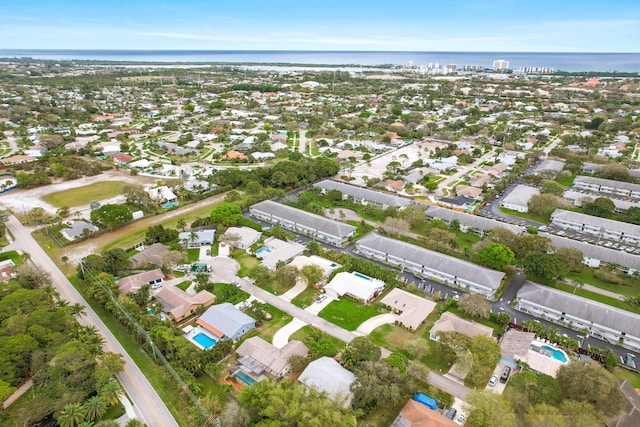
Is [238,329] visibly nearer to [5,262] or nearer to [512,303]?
Answer: [512,303]

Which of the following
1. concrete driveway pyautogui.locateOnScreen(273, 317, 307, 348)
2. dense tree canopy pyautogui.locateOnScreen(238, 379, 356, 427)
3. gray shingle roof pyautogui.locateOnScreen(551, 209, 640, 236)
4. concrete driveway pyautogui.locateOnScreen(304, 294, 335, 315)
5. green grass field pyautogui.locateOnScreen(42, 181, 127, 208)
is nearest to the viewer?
dense tree canopy pyautogui.locateOnScreen(238, 379, 356, 427)

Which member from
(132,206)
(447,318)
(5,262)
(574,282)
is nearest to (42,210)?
(132,206)

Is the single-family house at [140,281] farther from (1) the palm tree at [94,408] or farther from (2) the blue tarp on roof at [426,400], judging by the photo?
(2) the blue tarp on roof at [426,400]

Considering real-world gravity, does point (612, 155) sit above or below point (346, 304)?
above

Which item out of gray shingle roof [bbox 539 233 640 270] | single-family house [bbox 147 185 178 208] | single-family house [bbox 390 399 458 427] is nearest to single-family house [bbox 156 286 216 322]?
single-family house [bbox 390 399 458 427]

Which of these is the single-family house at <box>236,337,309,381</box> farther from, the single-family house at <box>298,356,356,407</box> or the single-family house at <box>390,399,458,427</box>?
the single-family house at <box>390,399,458,427</box>

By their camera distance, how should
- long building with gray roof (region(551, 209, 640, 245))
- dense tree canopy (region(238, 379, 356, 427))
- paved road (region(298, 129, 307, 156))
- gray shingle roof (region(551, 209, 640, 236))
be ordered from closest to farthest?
dense tree canopy (region(238, 379, 356, 427)) → long building with gray roof (region(551, 209, 640, 245)) → gray shingle roof (region(551, 209, 640, 236)) → paved road (region(298, 129, 307, 156))

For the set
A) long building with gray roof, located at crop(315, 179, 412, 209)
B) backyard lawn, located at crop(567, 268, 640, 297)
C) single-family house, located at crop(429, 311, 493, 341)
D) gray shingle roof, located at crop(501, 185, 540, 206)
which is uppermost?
gray shingle roof, located at crop(501, 185, 540, 206)

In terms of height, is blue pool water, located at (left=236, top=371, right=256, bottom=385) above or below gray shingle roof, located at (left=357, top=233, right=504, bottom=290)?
below
